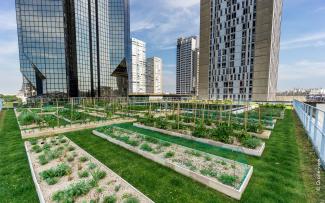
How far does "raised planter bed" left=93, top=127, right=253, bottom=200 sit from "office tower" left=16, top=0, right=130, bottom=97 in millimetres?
40079

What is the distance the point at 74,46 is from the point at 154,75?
285ft

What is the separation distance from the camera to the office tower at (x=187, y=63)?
105m

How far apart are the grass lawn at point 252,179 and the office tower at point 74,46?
1565 inches

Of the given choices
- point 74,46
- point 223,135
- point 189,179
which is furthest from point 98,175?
point 74,46

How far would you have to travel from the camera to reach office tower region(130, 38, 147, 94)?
10100 centimetres

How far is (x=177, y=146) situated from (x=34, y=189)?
492 cm

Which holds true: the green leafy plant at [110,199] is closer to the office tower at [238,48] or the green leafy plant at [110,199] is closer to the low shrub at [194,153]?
the low shrub at [194,153]

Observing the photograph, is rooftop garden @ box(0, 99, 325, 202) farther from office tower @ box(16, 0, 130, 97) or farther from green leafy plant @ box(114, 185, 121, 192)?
office tower @ box(16, 0, 130, 97)

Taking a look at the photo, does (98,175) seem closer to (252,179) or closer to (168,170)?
(168,170)

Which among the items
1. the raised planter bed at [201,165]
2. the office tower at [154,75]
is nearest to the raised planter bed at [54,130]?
the raised planter bed at [201,165]

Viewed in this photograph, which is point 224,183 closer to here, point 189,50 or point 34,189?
point 34,189

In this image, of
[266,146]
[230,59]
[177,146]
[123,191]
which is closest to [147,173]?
[123,191]

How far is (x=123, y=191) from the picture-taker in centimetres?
353

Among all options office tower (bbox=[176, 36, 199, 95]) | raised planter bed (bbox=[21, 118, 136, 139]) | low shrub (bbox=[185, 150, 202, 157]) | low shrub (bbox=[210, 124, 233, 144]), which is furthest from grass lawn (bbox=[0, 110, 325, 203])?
office tower (bbox=[176, 36, 199, 95])
